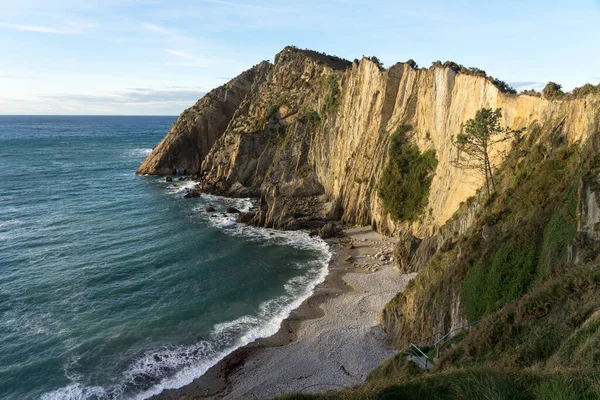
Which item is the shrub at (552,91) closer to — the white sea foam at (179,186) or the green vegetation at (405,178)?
the green vegetation at (405,178)

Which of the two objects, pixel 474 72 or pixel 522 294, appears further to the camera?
pixel 474 72

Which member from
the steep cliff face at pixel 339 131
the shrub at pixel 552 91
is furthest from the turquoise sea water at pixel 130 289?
the shrub at pixel 552 91

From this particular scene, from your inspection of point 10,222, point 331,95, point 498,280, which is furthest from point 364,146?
point 10,222

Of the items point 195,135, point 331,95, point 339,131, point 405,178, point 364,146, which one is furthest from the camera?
point 195,135

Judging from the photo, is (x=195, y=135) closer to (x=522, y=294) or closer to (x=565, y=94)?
(x=565, y=94)

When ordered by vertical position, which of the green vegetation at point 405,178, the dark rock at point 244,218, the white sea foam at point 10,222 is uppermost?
the green vegetation at point 405,178

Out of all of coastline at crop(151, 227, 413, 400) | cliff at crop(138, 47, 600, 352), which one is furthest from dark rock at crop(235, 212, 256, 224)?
coastline at crop(151, 227, 413, 400)
